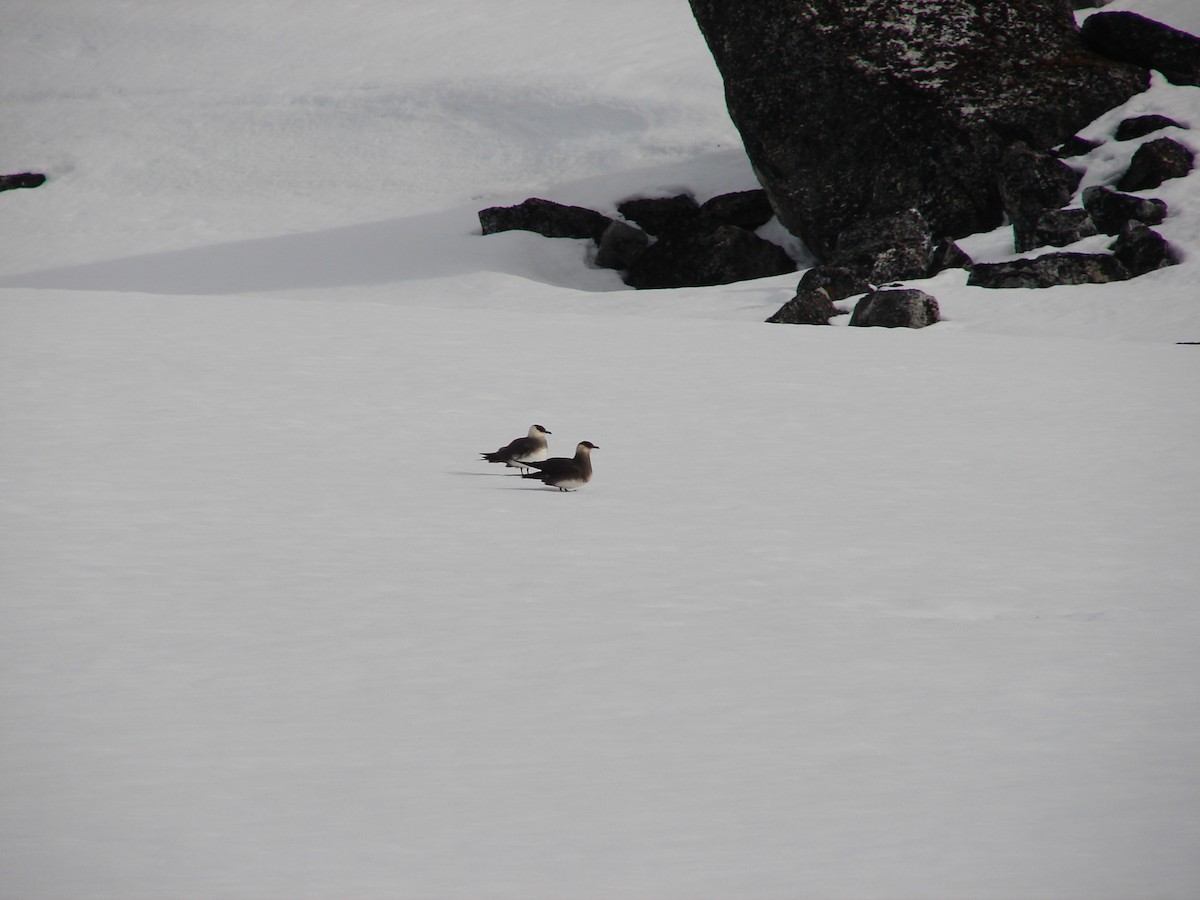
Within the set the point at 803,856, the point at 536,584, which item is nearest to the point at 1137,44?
the point at 536,584

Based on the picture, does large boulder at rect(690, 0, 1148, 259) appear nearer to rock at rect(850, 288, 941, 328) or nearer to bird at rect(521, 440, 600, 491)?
rock at rect(850, 288, 941, 328)

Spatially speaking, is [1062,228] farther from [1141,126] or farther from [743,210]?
[743,210]

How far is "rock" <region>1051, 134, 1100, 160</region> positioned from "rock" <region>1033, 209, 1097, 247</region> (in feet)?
10.2

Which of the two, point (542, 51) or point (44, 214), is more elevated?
point (542, 51)

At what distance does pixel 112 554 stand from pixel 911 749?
4.74 meters

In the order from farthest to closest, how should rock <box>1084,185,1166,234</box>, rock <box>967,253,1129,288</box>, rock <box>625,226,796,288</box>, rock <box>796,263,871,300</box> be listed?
rock <box>625,226,796,288</box> → rock <box>1084,185,1166,234</box> → rock <box>796,263,871,300</box> → rock <box>967,253,1129,288</box>

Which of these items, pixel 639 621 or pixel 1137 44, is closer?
pixel 639 621

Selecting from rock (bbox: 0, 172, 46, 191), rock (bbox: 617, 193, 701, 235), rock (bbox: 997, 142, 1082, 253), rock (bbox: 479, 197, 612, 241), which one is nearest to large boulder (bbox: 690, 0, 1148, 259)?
rock (bbox: 997, 142, 1082, 253)

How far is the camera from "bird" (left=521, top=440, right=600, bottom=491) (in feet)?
31.5

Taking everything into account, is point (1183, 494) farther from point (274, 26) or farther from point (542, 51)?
point (274, 26)

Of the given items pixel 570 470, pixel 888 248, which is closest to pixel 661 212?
pixel 888 248

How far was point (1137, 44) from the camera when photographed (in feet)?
106

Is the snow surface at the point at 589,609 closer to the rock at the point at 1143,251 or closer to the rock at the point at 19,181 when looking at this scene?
the rock at the point at 1143,251

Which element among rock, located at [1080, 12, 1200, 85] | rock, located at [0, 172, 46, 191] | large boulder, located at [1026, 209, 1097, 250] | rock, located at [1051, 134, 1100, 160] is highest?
rock, located at [1080, 12, 1200, 85]
